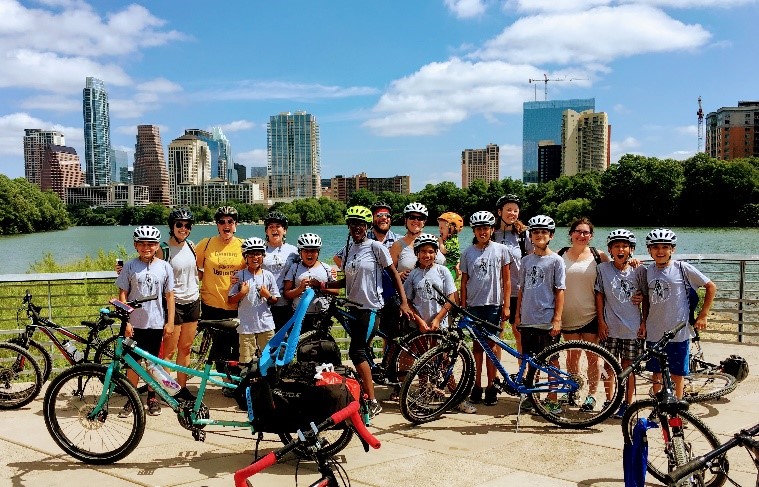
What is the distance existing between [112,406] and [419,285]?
2869 mm

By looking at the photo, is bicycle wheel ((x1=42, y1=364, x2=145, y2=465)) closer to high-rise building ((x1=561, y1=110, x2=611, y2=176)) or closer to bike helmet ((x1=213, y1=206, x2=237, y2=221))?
bike helmet ((x1=213, y1=206, x2=237, y2=221))

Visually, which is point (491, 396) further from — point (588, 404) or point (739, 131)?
point (739, 131)

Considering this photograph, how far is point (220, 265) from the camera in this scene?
6.75 metres

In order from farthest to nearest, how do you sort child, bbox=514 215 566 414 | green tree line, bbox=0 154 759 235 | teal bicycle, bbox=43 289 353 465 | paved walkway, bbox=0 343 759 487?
1. green tree line, bbox=0 154 759 235
2. child, bbox=514 215 566 414
3. teal bicycle, bbox=43 289 353 465
4. paved walkway, bbox=0 343 759 487

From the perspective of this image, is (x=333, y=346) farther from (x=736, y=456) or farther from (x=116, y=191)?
(x=116, y=191)

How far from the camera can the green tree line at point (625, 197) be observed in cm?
5838

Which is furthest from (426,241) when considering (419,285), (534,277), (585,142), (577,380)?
(585,142)

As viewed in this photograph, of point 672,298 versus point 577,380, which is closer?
point 672,298

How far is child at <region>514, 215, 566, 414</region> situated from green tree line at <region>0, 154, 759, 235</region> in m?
49.0

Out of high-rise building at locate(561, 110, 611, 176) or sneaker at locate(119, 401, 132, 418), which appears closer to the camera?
sneaker at locate(119, 401, 132, 418)

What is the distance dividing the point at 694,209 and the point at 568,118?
119m

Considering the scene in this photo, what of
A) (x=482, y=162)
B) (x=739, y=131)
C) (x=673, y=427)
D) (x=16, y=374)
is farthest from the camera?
Answer: (x=482, y=162)

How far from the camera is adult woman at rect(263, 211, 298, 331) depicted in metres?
6.84

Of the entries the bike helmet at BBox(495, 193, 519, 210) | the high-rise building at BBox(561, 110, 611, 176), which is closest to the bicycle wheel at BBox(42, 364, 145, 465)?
the bike helmet at BBox(495, 193, 519, 210)
